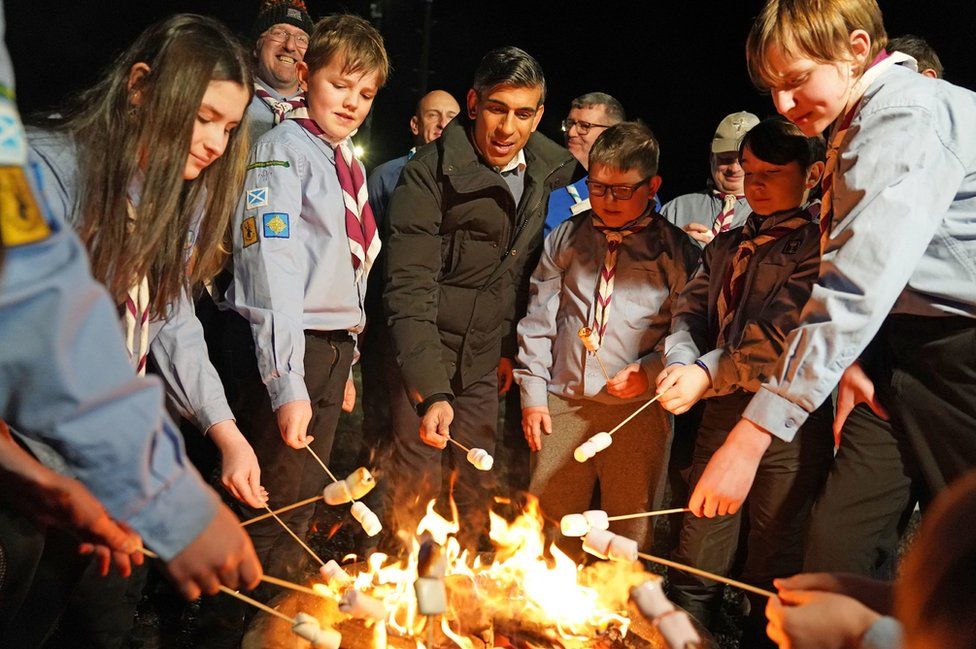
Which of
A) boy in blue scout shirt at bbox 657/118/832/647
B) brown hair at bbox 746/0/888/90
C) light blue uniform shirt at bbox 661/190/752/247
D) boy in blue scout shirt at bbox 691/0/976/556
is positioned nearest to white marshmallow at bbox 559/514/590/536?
boy in blue scout shirt at bbox 691/0/976/556

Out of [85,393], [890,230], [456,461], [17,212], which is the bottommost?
[456,461]

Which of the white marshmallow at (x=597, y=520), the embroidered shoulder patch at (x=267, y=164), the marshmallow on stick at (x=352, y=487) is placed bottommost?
the white marshmallow at (x=597, y=520)

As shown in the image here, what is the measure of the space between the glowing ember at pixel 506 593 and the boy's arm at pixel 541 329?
1.05 meters

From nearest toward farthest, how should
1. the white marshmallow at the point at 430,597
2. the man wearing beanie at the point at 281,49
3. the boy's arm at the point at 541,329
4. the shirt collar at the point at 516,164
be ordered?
the white marshmallow at the point at 430,597 → the boy's arm at the point at 541,329 → the shirt collar at the point at 516,164 → the man wearing beanie at the point at 281,49

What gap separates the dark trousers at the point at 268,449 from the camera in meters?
3.39

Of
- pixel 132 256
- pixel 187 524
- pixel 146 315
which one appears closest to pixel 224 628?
pixel 146 315

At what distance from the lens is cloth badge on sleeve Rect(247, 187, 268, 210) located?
3465 millimetres

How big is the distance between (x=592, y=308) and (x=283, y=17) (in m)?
2.86

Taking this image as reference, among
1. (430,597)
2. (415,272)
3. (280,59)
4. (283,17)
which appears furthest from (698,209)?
(430,597)

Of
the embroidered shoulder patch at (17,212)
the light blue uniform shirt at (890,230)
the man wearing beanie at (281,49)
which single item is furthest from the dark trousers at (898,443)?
the man wearing beanie at (281,49)

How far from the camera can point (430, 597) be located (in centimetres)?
245

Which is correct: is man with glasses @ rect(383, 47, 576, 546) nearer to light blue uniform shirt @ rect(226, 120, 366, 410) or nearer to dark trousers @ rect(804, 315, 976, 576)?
light blue uniform shirt @ rect(226, 120, 366, 410)

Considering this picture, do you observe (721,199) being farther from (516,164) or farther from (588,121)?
(516,164)

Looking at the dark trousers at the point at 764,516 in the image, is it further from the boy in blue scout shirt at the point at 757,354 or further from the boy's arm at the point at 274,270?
the boy's arm at the point at 274,270
